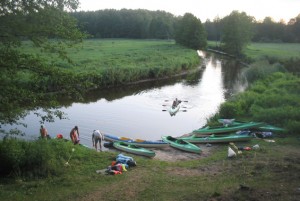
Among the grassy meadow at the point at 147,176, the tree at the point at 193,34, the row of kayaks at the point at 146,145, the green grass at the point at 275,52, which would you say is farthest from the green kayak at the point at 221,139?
the tree at the point at 193,34

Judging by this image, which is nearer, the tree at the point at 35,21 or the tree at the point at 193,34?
the tree at the point at 35,21

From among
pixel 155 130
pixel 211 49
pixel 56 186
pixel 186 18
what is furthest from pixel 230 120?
pixel 211 49

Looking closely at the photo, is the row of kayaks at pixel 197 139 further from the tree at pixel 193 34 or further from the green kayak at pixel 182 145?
the tree at pixel 193 34

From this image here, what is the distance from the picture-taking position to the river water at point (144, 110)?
24.0 meters

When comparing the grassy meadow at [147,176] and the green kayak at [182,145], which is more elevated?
the grassy meadow at [147,176]

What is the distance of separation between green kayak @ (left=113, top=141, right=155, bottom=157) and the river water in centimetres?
195

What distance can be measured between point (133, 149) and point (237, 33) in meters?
65.5

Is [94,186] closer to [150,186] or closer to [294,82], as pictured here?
[150,186]

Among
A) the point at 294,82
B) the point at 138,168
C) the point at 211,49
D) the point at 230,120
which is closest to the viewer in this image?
the point at 138,168

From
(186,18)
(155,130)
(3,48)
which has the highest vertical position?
(186,18)

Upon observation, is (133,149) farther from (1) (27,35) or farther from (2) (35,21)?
(2) (35,21)

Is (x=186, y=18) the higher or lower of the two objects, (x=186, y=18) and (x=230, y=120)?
the higher

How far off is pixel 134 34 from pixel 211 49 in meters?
33.3

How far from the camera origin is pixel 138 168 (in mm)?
14758
